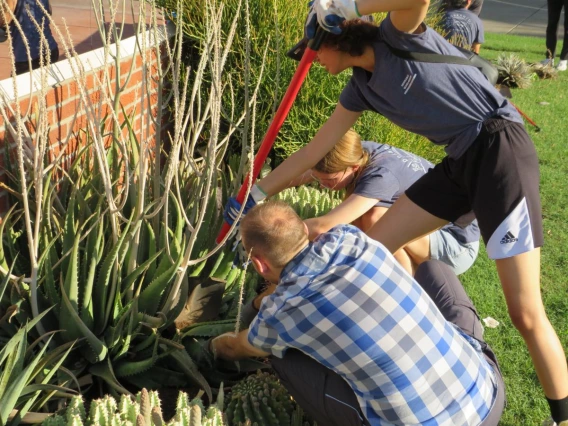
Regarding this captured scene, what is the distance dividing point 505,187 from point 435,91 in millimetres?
458

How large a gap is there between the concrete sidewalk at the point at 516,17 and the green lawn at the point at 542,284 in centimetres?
672

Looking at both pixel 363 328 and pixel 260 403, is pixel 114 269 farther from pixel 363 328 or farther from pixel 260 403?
pixel 363 328

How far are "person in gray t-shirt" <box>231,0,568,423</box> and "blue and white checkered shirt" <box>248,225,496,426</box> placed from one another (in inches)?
21.6

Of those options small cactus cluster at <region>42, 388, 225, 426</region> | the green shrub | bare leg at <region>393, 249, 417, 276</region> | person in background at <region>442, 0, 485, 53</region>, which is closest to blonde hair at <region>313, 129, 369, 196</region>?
bare leg at <region>393, 249, 417, 276</region>

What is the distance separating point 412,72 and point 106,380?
1.66 metres

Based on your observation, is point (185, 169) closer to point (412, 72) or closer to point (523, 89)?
point (412, 72)

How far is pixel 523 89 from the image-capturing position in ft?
30.9

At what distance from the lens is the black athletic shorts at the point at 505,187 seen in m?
2.73

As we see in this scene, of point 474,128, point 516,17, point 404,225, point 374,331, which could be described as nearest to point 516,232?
point 474,128

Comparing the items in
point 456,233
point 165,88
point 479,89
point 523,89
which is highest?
point 479,89

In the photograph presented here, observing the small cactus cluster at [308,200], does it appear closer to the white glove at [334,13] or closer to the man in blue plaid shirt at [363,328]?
the white glove at [334,13]

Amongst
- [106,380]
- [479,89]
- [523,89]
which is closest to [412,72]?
[479,89]

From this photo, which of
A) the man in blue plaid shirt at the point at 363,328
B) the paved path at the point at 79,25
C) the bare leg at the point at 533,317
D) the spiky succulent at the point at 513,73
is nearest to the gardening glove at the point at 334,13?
the man in blue plaid shirt at the point at 363,328

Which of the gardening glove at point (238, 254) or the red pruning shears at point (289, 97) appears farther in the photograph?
the gardening glove at point (238, 254)
